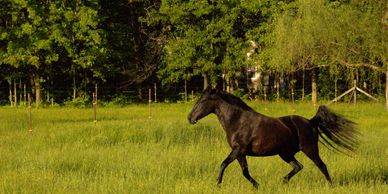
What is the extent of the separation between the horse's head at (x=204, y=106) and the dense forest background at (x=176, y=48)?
22.0 m

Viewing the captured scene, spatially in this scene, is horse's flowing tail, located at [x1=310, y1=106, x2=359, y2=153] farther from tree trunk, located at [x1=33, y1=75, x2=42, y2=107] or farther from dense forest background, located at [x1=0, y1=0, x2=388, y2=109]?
tree trunk, located at [x1=33, y1=75, x2=42, y2=107]

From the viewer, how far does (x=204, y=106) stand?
10.6 metres

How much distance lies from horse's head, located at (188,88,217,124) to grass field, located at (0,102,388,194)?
1075mm

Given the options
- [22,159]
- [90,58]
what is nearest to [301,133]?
[22,159]

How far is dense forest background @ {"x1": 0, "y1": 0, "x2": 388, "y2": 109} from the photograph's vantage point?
33.2 m

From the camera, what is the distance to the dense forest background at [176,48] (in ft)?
109

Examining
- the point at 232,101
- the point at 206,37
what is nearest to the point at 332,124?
the point at 232,101

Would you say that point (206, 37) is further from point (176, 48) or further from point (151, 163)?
point (151, 163)

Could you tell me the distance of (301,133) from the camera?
10.8 m

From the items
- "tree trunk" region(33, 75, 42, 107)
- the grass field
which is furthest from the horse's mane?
"tree trunk" region(33, 75, 42, 107)

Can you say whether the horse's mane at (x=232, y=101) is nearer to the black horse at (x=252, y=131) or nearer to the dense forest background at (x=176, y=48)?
the black horse at (x=252, y=131)

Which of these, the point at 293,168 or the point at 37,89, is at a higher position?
the point at 37,89

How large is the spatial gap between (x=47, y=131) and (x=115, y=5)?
24.2 meters

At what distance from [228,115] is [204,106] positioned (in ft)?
1.42
